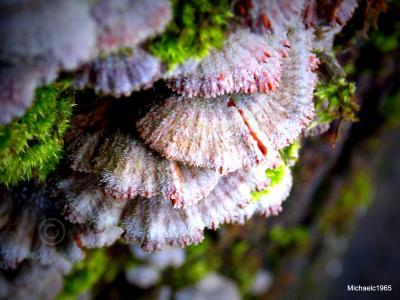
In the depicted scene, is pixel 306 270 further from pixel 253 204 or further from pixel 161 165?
pixel 161 165

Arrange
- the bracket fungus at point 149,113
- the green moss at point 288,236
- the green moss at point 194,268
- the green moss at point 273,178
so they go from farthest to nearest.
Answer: the green moss at point 288,236 → the green moss at point 194,268 → the green moss at point 273,178 → the bracket fungus at point 149,113

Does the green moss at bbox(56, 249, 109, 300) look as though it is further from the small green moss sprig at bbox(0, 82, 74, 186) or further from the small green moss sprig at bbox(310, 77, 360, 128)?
the small green moss sprig at bbox(310, 77, 360, 128)

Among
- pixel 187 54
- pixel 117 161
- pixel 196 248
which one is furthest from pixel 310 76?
pixel 196 248

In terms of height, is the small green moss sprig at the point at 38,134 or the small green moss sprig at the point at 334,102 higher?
the small green moss sprig at the point at 38,134

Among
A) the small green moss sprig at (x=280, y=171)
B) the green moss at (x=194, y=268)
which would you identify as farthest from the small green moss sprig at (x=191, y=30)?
the green moss at (x=194, y=268)

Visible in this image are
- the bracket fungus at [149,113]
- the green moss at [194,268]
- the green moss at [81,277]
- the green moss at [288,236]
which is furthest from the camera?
the green moss at [288,236]

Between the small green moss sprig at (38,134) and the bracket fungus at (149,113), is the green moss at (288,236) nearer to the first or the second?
the bracket fungus at (149,113)
